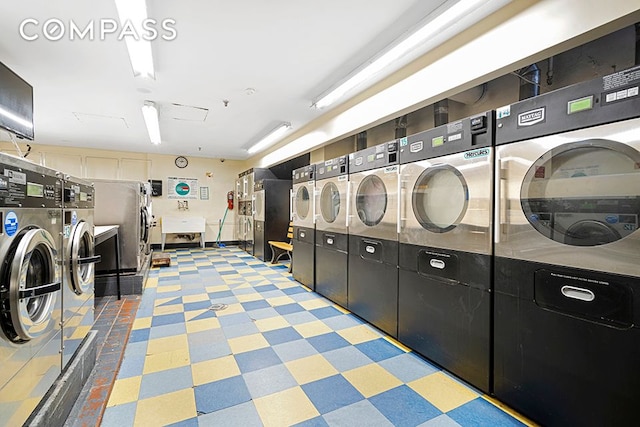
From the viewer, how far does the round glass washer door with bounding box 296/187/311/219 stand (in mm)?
4461

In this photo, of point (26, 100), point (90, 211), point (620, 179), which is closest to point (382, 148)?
point (620, 179)

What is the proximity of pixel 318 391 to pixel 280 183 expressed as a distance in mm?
5185

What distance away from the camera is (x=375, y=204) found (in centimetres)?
299

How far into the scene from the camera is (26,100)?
319 cm

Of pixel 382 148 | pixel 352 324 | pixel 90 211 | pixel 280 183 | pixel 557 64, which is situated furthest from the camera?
pixel 280 183

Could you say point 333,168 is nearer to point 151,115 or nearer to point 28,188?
point 28,188

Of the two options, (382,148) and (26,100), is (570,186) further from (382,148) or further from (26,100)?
(26,100)

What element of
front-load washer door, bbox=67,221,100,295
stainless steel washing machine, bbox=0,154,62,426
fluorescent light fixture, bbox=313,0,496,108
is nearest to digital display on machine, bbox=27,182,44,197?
stainless steel washing machine, bbox=0,154,62,426

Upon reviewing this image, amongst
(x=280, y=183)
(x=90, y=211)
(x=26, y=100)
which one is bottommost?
(x=90, y=211)

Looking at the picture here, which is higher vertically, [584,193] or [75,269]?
[584,193]

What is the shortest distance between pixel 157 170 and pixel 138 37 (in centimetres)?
680

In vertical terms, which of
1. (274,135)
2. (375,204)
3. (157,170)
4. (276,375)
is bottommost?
(276,375)

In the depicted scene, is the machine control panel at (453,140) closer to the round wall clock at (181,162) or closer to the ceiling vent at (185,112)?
the ceiling vent at (185,112)

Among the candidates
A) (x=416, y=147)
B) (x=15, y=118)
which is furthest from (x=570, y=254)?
(x=15, y=118)
